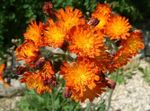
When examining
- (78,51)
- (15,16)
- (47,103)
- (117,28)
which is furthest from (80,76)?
(15,16)

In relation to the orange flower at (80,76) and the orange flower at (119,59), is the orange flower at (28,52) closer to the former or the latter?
the orange flower at (80,76)

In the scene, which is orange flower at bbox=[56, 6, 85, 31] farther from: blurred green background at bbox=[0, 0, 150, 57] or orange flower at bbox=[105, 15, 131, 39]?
blurred green background at bbox=[0, 0, 150, 57]

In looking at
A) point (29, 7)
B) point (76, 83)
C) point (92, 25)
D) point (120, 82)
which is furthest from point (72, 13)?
point (120, 82)

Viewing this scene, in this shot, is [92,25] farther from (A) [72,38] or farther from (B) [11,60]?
(B) [11,60]

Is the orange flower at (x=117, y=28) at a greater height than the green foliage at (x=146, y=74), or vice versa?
the orange flower at (x=117, y=28)

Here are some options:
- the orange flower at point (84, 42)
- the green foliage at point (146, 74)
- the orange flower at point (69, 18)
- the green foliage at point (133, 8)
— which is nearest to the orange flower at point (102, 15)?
the orange flower at point (69, 18)

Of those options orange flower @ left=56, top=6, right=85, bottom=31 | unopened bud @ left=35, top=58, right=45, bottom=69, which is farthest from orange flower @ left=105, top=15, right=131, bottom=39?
unopened bud @ left=35, top=58, right=45, bottom=69

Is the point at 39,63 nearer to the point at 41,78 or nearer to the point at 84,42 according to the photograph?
the point at 41,78
